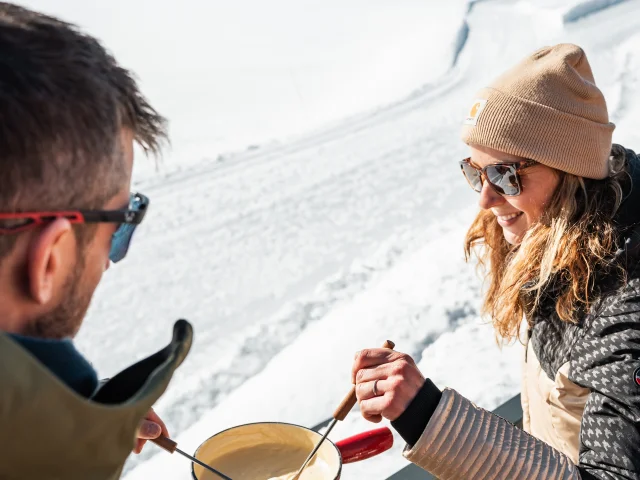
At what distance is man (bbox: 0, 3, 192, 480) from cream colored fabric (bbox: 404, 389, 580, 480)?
73cm

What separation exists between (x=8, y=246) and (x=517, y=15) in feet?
33.7

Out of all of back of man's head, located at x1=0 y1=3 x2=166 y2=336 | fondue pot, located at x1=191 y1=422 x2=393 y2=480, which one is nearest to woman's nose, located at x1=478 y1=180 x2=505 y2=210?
fondue pot, located at x1=191 y1=422 x2=393 y2=480

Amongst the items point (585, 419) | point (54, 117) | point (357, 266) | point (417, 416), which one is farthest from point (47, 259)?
point (357, 266)

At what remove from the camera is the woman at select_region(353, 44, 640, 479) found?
4.86 ft

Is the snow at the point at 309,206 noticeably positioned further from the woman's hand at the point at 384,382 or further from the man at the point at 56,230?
the man at the point at 56,230

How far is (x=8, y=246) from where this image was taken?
2.63 ft

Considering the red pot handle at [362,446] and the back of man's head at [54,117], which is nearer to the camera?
the back of man's head at [54,117]

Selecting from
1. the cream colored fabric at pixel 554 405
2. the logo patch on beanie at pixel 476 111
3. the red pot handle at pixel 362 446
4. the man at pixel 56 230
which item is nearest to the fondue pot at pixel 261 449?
the red pot handle at pixel 362 446

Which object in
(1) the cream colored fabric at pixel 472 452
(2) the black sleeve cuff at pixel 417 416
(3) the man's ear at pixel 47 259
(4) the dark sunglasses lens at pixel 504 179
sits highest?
(3) the man's ear at pixel 47 259

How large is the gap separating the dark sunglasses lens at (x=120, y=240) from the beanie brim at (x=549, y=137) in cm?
107

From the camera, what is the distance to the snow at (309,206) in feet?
10.2

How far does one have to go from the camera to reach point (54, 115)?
0.78 m

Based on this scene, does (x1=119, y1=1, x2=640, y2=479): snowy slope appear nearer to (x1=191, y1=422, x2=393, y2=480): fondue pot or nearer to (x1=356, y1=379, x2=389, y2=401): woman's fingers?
(x1=356, y1=379, x2=389, y2=401): woman's fingers

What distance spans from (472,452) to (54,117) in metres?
1.09
